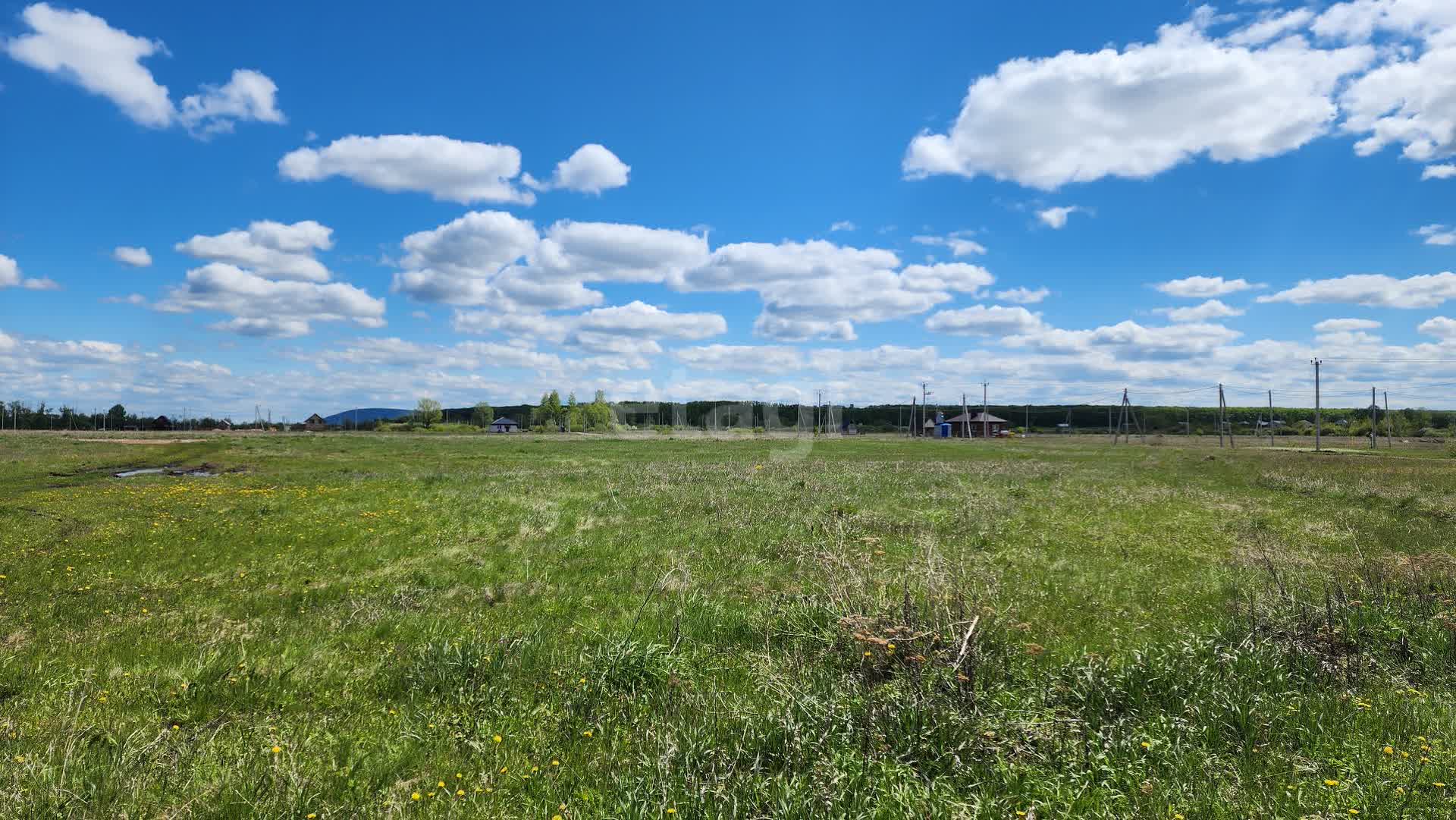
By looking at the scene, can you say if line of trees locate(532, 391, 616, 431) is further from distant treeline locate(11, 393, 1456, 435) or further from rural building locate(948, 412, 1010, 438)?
rural building locate(948, 412, 1010, 438)

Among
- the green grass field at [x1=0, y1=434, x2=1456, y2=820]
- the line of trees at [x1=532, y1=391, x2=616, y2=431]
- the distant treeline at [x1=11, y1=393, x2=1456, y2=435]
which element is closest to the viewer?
the green grass field at [x1=0, y1=434, x2=1456, y2=820]

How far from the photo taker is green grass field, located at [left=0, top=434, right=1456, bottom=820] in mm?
5301

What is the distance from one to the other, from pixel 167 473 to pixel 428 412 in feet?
355

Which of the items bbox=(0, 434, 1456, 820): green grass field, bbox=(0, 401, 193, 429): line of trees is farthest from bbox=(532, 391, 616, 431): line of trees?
bbox=(0, 434, 1456, 820): green grass field

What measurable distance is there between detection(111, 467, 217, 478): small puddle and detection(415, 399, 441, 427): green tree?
338ft

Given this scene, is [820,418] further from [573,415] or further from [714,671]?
[714,671]

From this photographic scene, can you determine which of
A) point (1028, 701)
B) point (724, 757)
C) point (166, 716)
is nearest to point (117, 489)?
point (166, 716)

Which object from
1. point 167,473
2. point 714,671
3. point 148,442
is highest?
point 148,442

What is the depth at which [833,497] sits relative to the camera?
24.3m

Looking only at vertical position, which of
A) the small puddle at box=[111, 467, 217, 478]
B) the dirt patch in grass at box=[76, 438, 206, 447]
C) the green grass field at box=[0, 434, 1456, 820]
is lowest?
the green grass field at box=[0, 434, 1456, 820]

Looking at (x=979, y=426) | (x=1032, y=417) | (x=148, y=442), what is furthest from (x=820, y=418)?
(x=148, y=442)

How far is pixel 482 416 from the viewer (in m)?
158

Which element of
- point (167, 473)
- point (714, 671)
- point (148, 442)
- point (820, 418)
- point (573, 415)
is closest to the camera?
point (714, 671)

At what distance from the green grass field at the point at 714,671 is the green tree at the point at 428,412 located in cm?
12789
